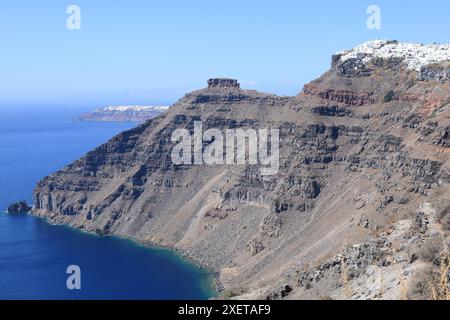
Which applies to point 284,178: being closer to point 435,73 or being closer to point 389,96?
point 389,96

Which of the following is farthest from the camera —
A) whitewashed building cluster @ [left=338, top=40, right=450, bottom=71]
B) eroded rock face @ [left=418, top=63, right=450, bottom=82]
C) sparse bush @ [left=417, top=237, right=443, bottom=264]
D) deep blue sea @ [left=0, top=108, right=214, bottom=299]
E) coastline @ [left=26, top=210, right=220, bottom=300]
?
whitewashed building cluster @ [left=338, top=40, right=450, bottom=71]

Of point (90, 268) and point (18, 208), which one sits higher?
point (18, 208)

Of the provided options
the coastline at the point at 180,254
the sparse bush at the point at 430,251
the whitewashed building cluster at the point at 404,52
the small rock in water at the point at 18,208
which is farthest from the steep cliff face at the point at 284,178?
the sparse bush at the point at 430,251

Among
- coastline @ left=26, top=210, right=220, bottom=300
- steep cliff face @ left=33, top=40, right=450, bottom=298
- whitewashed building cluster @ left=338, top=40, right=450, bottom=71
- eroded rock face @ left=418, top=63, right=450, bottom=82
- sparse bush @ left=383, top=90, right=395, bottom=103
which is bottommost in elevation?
coastline @ left=26, top=210, right=220, bottom=300

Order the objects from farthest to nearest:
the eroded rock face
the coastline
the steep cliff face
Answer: the eroded rock face → the coastline → the steep cliff face

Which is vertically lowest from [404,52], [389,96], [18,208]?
[18,208]

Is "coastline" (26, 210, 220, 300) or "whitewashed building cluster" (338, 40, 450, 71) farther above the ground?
"whitewashed building cluster" (338, 40, 450, 71)

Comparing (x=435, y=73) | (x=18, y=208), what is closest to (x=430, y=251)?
(x=435, y=73)

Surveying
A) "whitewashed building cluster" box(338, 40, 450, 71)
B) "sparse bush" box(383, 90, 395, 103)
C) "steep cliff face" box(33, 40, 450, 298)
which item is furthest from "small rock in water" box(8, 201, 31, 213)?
"sparse bush" box(383, 90, 395, 103)

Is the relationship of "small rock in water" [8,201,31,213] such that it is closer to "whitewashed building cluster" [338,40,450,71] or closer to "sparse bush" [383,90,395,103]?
"whitewashed building cluster" [338,40,450,71]
